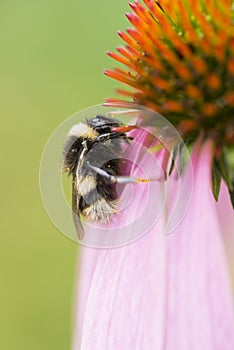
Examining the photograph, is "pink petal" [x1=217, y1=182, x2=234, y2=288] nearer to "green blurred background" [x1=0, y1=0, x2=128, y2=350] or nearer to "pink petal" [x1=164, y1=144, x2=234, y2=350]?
"pink petal" [x1=164, y1=144, x2=234, y2=350]

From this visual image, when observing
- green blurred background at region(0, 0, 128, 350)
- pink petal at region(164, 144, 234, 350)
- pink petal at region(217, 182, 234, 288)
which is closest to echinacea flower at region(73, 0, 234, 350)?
pink petal at region(164, 144, 234, 350)

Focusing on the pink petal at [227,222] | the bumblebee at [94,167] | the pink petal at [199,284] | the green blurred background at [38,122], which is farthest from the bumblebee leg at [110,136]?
Answer: the green blurred background at [38,122]

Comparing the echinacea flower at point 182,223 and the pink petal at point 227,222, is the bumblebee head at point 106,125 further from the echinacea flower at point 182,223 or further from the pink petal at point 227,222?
the pink petal at point 227,222

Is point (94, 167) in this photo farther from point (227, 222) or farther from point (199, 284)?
point (227, 222)

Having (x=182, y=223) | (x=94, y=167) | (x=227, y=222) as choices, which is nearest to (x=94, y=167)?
(x=94, y=167)

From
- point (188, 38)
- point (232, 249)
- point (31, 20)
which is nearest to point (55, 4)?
point (31, 20)

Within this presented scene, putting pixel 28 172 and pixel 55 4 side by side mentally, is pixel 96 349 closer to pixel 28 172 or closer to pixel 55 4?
pixel 28 172
